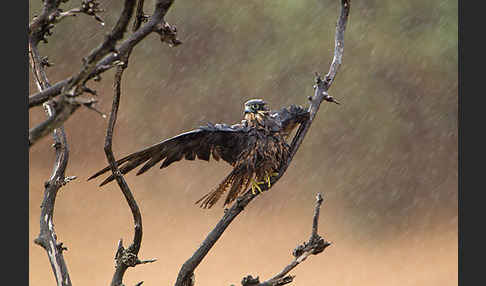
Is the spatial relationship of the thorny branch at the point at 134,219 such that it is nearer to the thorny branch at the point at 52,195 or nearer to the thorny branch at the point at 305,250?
the thorny branch at the point at 52,195

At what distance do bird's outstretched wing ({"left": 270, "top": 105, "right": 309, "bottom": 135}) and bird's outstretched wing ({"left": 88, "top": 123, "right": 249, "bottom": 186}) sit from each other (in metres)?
0.13

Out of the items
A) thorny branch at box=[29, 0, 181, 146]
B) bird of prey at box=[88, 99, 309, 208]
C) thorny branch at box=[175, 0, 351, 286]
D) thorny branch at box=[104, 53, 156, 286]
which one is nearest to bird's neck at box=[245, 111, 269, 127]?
bird of prey at box=[88, 99, 309, 208]

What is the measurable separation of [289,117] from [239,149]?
21cm

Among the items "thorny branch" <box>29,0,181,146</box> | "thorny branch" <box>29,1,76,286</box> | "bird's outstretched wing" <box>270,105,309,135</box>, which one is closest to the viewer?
"thorny branch" <box>29,0,181,146</box>

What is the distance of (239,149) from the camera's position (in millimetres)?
2125

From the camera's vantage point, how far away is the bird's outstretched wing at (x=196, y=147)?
2.08 metres

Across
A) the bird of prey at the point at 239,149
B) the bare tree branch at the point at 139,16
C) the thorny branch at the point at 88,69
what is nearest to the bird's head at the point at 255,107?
the bird of prey at the point at 239,149

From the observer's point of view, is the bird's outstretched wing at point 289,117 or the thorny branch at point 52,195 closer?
the thorny branch at point 52,195

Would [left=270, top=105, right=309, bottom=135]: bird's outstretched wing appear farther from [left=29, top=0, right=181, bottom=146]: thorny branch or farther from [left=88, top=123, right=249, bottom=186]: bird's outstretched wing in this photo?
[left=29, top=0, right=181, bottom=146]: thorny branch

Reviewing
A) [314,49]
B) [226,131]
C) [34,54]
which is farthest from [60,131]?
[314,49]

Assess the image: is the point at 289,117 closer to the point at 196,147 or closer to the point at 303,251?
the point at 196,147

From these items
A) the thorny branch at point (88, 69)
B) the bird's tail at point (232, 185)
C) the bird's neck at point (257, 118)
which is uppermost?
the bird's neck at point (257, 118)

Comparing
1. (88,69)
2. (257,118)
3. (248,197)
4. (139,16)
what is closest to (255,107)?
(257,118)

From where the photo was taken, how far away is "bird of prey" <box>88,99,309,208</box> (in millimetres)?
2082
